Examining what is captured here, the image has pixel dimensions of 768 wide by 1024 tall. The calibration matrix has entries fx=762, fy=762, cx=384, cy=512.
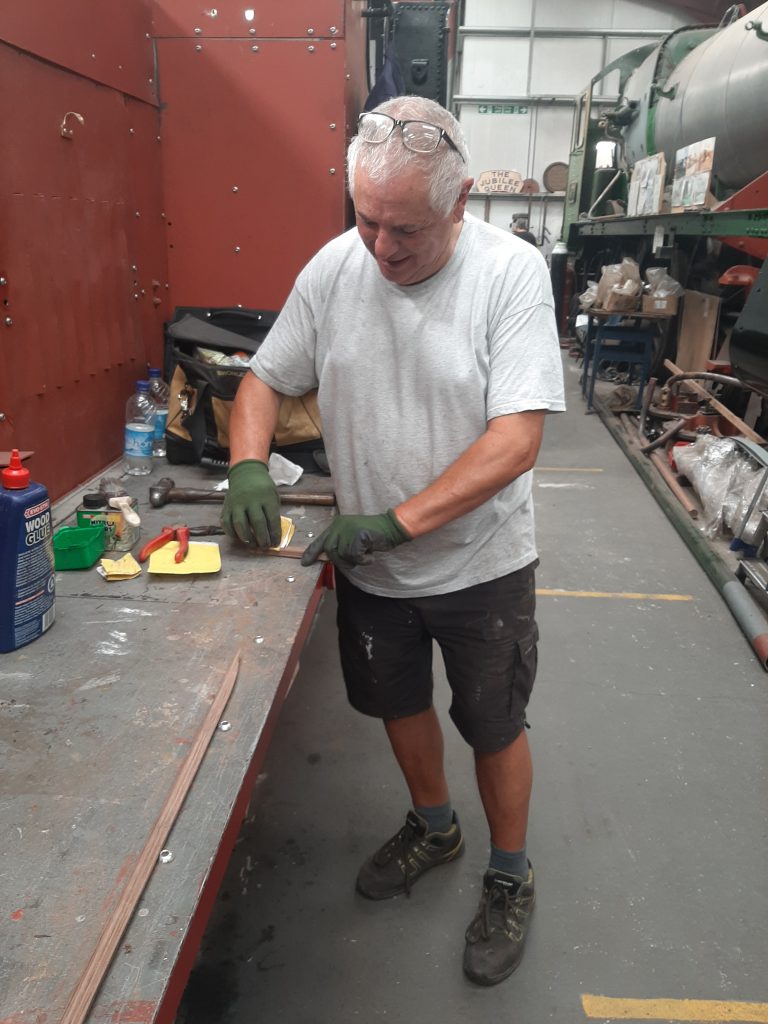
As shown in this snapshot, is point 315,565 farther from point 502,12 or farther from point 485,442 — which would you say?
point 502,12

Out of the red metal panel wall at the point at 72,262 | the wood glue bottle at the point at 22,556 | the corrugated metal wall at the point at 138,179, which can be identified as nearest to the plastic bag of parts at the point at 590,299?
the corrugated metal wall at the point at 138,179

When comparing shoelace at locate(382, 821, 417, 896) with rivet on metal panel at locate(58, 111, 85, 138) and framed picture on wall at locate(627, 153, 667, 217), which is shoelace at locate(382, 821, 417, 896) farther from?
framed picture on wall at locate(627, 153, 667, 217)

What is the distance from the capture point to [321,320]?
1609 mm

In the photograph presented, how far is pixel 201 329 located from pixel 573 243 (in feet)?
26.9

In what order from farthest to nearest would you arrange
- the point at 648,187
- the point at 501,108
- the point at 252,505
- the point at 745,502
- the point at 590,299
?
the point at 501,108 < the point at 590,299 < the point at 648,187 < the point at 745,502 < the point at 252,505

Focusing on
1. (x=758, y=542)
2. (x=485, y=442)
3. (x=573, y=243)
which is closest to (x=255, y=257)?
(x=485, y=442)

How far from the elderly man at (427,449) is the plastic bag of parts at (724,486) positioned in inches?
98.0

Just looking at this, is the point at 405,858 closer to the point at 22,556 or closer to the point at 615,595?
the point at 22,556

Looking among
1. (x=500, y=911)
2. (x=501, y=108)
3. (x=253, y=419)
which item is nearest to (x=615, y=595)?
(x=500, y=911)

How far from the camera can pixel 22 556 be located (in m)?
1.33

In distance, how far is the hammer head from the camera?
212 cm

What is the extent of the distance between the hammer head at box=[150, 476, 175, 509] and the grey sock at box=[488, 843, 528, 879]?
49.2 inches

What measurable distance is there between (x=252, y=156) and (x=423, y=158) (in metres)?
1.72

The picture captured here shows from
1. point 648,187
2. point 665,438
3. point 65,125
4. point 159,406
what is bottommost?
point 665,438
